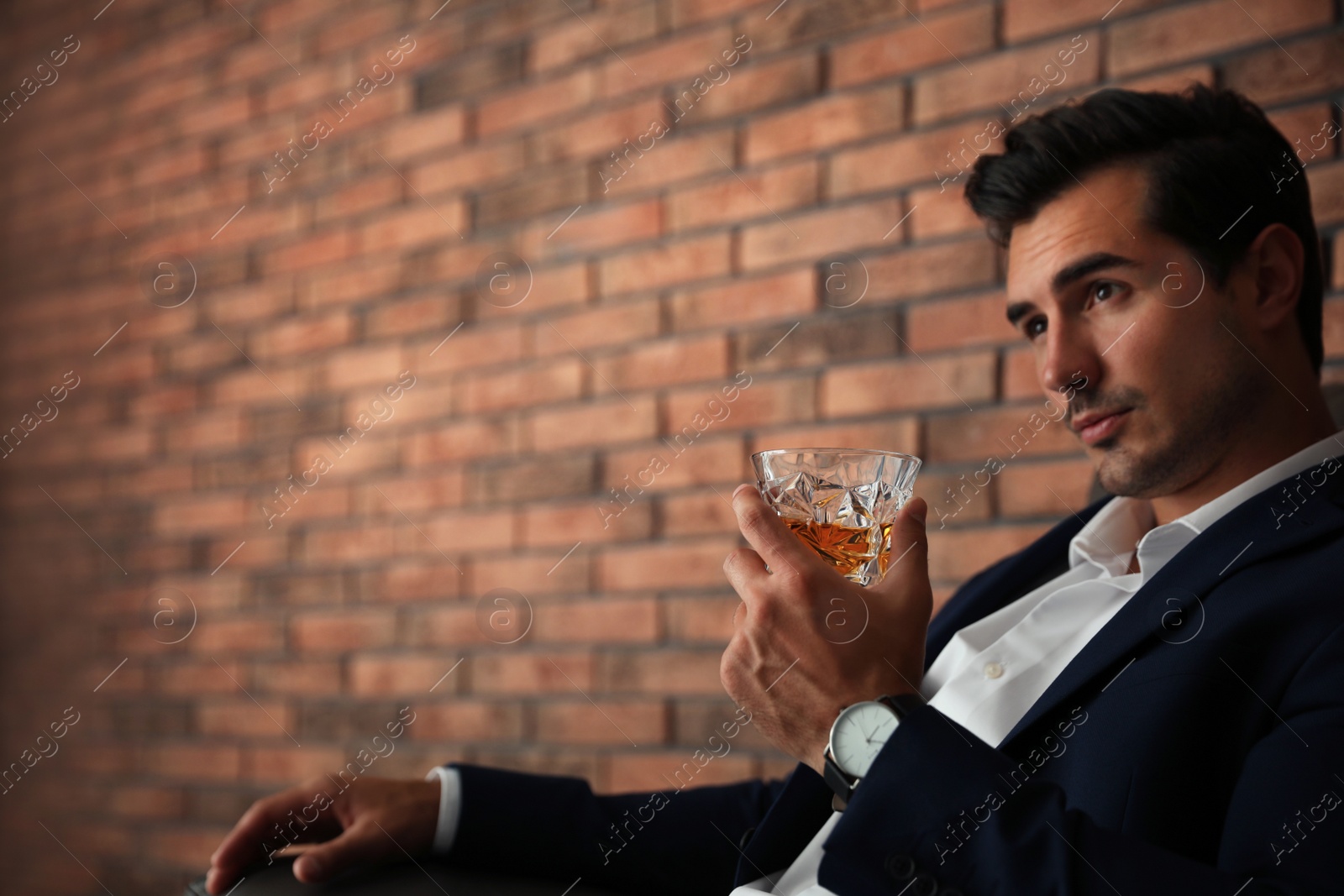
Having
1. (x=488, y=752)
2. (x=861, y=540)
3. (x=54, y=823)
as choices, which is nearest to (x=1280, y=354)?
(x=861, y=540)

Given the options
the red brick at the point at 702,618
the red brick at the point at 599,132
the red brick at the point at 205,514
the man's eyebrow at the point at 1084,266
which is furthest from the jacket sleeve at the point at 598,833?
the red brick at the point at 205,514

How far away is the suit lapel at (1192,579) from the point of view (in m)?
1.00

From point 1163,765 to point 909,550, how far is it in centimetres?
28

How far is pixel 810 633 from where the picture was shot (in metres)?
0.92

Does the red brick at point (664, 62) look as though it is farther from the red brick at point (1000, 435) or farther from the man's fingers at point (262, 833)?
the man's fingers at point (262, 833)

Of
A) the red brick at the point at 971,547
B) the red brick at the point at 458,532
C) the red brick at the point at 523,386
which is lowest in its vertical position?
the red brick at the point at 971,547

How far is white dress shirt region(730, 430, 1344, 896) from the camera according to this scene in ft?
3.81

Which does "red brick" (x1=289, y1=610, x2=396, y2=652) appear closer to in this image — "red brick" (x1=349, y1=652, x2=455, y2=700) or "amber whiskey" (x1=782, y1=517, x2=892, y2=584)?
"red brick" (x1=349, y1=652, x2=455, y2=700)

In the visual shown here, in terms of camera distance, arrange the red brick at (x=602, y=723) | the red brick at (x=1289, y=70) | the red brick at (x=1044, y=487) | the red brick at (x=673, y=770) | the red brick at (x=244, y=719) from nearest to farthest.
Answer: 1. the red brick at (x=1289, y=70)
2. the red brick at (x=1044, y=487)
3. the red brick at (x=673, y=770)
4. the red brick at (x=602, y=723)
5. the red brick at (x=244, y=719)

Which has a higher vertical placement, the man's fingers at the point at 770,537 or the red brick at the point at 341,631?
the man's fingers at the point at 770,537

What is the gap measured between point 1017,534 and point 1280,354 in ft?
1.53

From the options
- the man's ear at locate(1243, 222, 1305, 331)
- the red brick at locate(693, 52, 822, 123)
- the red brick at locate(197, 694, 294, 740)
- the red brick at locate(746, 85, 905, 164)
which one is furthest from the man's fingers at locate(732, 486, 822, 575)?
the red brick at locate(197, 694, 294, 740)

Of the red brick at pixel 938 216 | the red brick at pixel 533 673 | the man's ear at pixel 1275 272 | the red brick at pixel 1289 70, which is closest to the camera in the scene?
the man's ear at pixel 1275 272

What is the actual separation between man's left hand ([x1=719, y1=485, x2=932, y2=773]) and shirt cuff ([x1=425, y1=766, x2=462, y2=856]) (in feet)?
1.63
